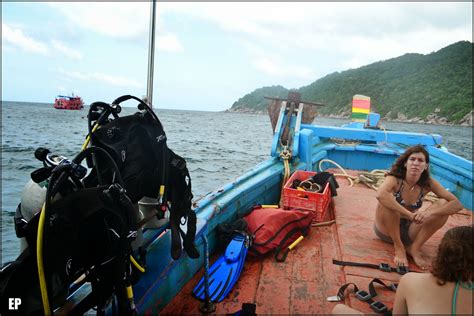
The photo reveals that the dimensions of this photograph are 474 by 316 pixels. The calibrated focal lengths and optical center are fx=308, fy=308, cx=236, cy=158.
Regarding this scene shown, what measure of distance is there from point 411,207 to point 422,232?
251 mm

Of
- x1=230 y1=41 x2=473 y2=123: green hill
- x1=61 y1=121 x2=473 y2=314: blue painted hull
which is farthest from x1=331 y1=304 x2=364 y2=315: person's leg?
x1=230 y1=41 x2=473 y2=123: green hill

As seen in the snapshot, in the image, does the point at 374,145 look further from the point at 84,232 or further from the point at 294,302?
the point at 84,232

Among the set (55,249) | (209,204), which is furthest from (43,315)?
(209,204)

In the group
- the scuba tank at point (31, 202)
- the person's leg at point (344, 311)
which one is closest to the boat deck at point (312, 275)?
the person's leg at point (344, 311)

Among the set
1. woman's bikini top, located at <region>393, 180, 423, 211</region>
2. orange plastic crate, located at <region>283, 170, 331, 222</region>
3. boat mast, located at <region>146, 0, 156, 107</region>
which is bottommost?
orange plastic crate, located at <region>283, 170, 331, 222</region>

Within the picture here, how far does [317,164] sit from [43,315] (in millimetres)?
5510

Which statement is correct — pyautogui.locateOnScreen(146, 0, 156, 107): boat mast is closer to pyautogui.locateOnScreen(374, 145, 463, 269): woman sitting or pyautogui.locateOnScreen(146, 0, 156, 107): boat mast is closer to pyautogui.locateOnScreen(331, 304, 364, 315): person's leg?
pyautogui.locateOnScreen(331, 304, 364, 315): person's leg

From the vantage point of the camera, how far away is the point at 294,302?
7.41 ft

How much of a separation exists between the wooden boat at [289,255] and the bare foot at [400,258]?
0.34 ft

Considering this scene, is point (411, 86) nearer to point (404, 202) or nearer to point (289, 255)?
point (404, 202)

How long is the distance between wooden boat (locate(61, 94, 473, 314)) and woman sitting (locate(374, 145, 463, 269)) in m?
0.17

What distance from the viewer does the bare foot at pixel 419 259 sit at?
8.96ft

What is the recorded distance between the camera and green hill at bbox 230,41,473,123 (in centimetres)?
6856

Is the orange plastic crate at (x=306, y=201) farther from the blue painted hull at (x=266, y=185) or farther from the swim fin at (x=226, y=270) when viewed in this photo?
the swim fin at (x=226, y=270)
